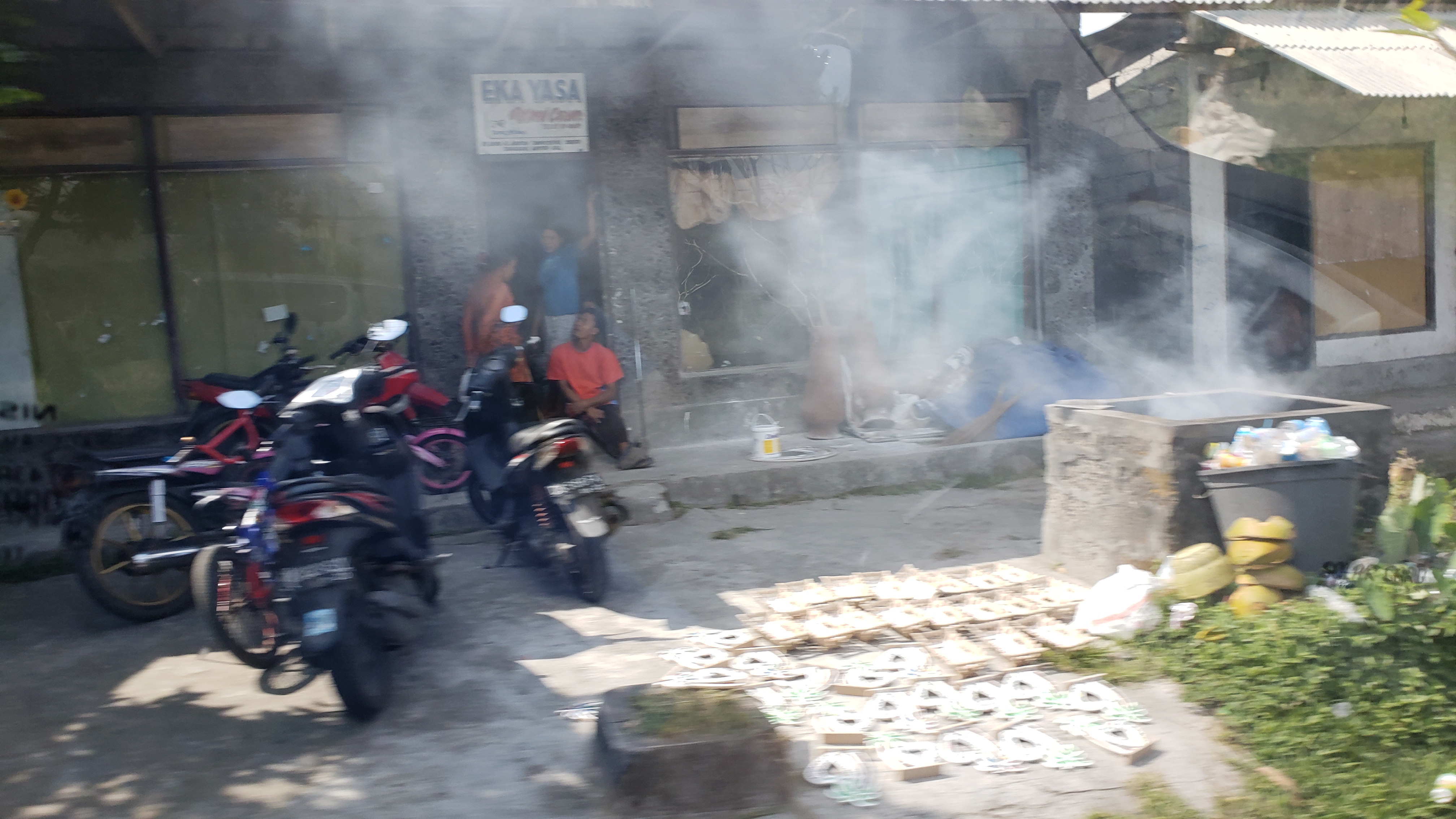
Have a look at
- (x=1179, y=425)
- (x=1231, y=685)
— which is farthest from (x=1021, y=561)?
(x=1231, y=685)

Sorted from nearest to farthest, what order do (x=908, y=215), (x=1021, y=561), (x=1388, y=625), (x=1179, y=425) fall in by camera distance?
(x=1388, y=625) < (x=1179, y=425) < (x=1021, y=561) < (x=908, y=215)

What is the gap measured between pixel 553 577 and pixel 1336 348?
918cm

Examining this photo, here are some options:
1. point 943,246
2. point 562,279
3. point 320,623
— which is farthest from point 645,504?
point 943,246

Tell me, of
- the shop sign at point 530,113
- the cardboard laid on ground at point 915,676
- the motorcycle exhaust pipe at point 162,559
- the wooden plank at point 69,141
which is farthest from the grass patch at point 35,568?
the cardboard laid on ground at point 915,676

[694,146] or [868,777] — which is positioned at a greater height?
[694,146]

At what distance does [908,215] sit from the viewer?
9.85 meters

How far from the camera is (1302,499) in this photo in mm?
4703

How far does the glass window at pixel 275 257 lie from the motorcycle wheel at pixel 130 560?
2923 millimetres

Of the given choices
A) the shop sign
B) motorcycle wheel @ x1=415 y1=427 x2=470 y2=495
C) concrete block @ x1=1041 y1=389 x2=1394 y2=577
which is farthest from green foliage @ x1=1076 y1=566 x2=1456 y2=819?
the shop sign

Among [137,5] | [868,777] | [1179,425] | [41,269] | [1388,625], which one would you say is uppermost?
[137,5]

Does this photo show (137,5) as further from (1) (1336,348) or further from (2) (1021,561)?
(1) (1336,348)

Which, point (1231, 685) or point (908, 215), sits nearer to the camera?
point (1231, 685)

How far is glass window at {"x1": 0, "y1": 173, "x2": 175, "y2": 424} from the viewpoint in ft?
25.1

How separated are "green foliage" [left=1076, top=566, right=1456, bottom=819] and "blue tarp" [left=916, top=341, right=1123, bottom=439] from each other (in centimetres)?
431
